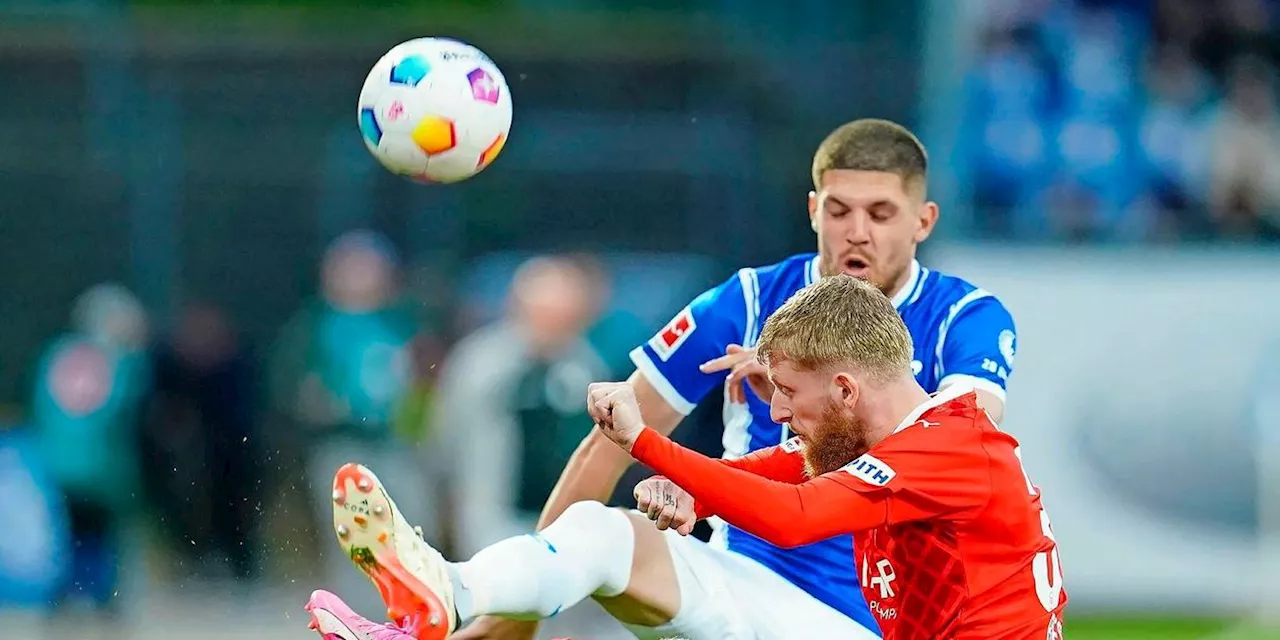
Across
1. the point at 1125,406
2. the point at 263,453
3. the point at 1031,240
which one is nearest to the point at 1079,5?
the point at 1031,240

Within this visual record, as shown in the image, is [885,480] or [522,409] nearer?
[885,480]

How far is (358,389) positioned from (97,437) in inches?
67.9

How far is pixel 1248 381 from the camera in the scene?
12195 mm

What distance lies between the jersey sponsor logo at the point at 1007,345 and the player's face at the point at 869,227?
358 mm

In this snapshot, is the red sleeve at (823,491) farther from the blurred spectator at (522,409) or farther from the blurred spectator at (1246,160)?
the blurred spectator at (1246,160)

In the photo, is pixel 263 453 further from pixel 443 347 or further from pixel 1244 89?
pixel 1244 89

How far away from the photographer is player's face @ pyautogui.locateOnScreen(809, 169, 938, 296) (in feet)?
19.1

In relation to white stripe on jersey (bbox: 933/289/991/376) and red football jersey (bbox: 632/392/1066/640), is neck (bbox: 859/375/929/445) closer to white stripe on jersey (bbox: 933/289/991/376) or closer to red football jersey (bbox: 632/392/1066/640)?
red football jersey (bbox: 632/392/1066/640)

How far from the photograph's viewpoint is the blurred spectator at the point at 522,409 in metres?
11.2

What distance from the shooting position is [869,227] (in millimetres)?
5840

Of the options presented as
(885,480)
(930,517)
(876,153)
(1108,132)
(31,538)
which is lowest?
(31,538)

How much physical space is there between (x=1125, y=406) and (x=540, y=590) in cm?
780

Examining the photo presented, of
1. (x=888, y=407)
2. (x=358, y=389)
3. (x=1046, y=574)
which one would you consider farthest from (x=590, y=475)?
(x=358, y=389)

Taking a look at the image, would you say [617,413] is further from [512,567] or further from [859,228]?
[859,228]
